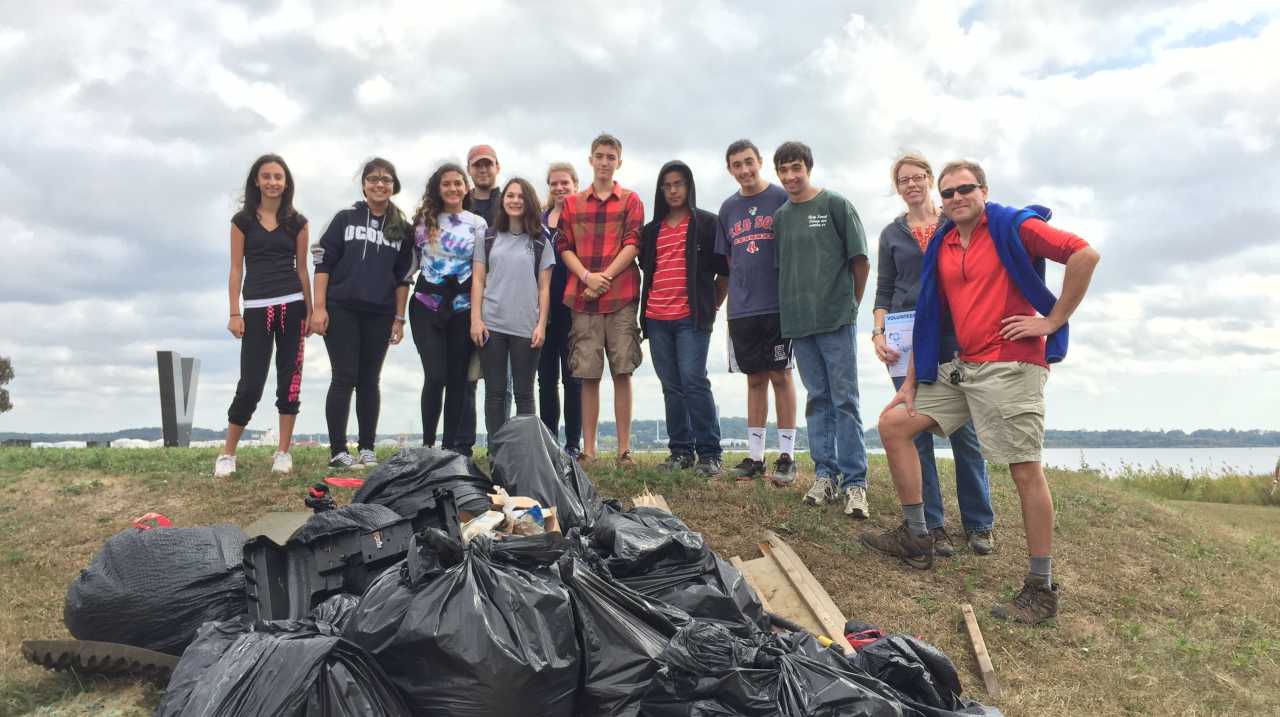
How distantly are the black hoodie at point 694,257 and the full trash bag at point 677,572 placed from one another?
247cm

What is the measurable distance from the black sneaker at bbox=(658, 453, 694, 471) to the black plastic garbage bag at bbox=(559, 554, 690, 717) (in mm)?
2928

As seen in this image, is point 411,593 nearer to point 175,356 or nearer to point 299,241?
point 299,241

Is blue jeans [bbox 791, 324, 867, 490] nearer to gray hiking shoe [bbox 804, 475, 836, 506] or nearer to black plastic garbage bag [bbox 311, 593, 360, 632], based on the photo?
gray hiking shoe [bbox 804, 475, 836, 506]

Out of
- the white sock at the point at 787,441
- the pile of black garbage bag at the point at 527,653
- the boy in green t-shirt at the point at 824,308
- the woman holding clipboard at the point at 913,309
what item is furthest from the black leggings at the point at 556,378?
the pile of black garbage bag at the point at 527,653

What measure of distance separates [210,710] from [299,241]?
4175 millimetres

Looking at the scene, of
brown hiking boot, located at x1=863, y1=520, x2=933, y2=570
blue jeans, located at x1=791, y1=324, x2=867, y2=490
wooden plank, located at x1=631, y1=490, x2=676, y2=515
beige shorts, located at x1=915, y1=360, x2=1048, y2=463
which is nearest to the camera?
beige shorts, located at x1=915, y1=360, x2=1048, y2=463

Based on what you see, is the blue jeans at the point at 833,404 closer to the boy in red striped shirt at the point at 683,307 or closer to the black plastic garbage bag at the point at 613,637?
the boy in red striped shirt at the point at 683,307

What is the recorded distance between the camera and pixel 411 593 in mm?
2324

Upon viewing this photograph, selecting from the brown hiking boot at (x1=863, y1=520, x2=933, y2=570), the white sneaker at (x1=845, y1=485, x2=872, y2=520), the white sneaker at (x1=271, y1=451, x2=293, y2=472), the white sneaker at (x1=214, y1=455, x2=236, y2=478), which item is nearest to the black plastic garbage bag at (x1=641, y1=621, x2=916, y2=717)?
the brown hiking boot at (x1=863, y1=520, x2=933, y2=570)

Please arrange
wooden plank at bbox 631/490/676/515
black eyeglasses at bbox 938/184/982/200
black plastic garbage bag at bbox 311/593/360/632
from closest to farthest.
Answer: black plastic garbage bag at bbox 311/593/360/632 < black eyeglasses at bbox 938/184/982/200 < wooden plank at bbox 631/490/676/515

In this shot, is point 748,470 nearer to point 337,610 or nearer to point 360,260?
point 360,260

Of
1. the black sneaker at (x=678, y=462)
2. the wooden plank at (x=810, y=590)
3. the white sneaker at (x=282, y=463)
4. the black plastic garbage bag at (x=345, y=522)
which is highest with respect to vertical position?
the black plastic garbage bag at (x=345, y=522)

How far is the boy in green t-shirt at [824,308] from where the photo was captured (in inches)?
190

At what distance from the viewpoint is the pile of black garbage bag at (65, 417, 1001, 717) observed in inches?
81.3
